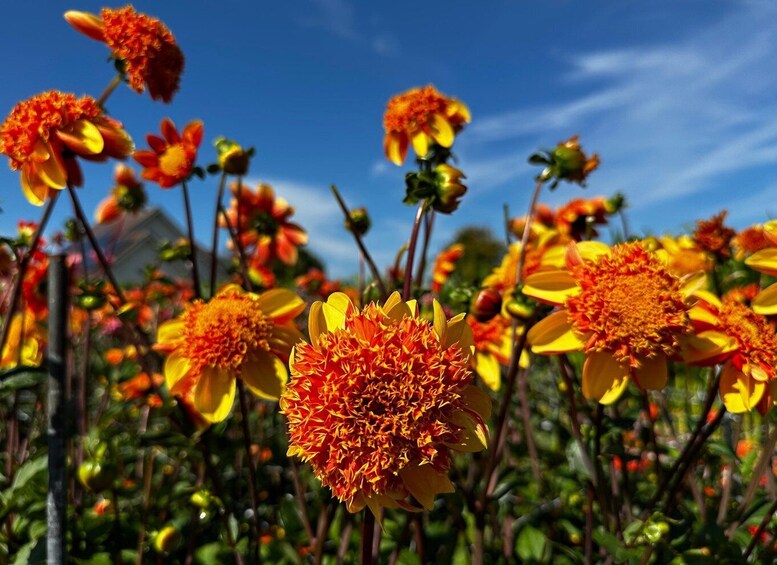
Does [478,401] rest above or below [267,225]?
below

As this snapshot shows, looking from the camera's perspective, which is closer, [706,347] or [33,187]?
[706,347]

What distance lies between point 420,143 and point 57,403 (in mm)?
1047

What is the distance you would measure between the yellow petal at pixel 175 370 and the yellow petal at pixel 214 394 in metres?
0.04

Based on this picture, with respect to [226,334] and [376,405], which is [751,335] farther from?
[226,334]

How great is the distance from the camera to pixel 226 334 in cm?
111

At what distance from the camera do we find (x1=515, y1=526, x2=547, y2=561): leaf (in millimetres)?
1492

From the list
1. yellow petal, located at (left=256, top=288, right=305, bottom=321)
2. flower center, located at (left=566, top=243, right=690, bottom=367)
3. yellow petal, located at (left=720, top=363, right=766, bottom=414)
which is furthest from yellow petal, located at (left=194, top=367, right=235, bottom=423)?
yellow petal, located at (left=720, top=363, right=766, bottom=414)

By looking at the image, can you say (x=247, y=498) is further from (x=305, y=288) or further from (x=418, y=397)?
(x=418, y=397)

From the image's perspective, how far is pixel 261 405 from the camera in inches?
99.0

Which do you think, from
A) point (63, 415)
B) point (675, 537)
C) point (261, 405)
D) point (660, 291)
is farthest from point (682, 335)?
point (261, 405)

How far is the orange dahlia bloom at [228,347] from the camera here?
1108mm

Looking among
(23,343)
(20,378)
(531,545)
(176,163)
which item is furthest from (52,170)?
(531,545)

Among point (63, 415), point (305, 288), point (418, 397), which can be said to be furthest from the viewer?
point (305, 288)

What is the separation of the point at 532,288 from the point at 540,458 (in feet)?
4.44
